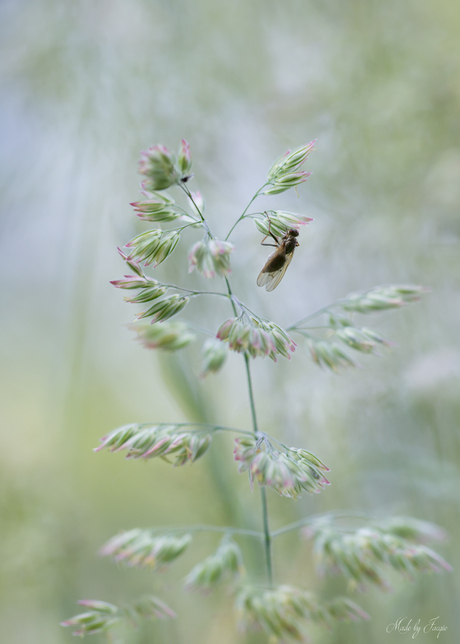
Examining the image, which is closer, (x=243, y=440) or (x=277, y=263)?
(x=243, y=440)

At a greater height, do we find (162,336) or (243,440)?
(162,336)

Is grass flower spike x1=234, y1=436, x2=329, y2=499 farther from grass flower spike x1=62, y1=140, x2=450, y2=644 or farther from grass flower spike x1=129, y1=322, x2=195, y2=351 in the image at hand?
grass flower spike x1=129, y1=322, x2=195, y2=351

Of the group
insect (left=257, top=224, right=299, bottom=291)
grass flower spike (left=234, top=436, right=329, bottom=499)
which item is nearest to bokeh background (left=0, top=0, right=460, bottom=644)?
insect (left=257, top=224, right=299, bottom=291)

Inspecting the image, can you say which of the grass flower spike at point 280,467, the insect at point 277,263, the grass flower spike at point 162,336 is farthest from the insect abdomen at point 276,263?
the grass flower spike at point 280,467

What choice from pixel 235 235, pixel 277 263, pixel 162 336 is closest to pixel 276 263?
pixel 277 263

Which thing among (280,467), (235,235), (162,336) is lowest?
(280,467)

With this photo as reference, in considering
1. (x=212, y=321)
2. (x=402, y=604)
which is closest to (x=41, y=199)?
(x=212, y=321)

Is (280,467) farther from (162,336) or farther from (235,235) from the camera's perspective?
(235,235)

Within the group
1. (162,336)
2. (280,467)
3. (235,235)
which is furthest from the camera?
(235,235)

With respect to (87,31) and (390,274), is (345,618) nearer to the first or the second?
(390,274)
